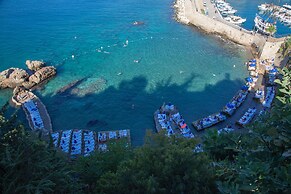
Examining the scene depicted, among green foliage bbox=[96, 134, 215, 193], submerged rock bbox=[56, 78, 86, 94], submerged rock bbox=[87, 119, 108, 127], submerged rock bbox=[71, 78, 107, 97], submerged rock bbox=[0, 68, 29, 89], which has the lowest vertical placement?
submerged rock bbox=[87, 119, 108, 127]

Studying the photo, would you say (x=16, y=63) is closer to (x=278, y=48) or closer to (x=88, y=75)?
(x=88, y=75)

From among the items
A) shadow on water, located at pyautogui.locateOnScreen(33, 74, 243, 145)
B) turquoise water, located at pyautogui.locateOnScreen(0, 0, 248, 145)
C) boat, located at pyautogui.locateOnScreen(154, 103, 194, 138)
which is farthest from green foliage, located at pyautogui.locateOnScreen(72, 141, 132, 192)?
boat, located at pyautogui.locateOnScreen(154, 103, 194, 138)

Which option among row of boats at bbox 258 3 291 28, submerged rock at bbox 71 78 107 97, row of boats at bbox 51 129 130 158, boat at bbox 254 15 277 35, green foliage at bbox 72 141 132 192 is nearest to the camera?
green foliage at bbox 72 141 132 192

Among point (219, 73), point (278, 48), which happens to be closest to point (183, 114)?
point (219, 73)

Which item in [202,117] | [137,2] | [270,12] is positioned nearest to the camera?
[202,117]

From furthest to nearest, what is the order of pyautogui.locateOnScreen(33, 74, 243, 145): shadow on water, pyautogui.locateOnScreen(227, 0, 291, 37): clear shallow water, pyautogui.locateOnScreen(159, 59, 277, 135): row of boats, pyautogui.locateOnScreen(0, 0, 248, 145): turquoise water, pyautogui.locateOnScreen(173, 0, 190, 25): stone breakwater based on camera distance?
1. pyautogui.locateOnScreen(173, 0, 190, 25): stone breakwater
2. pyautogui.locateOnScreen(227, 0, 291, 37): clear shallow water
3. pyautogui.locateOnScreen(0, 0, 248, 145): turquoise water
4. pyautogui.locateOnScreen(33, 74, 243, 145): shadow on water
5. pyautogui.locateOnScreen(159, 59, 277, 135): row of boats

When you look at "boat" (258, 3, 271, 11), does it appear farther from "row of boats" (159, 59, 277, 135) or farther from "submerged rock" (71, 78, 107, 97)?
"submerged rock" (71, 78, 107, 97)
